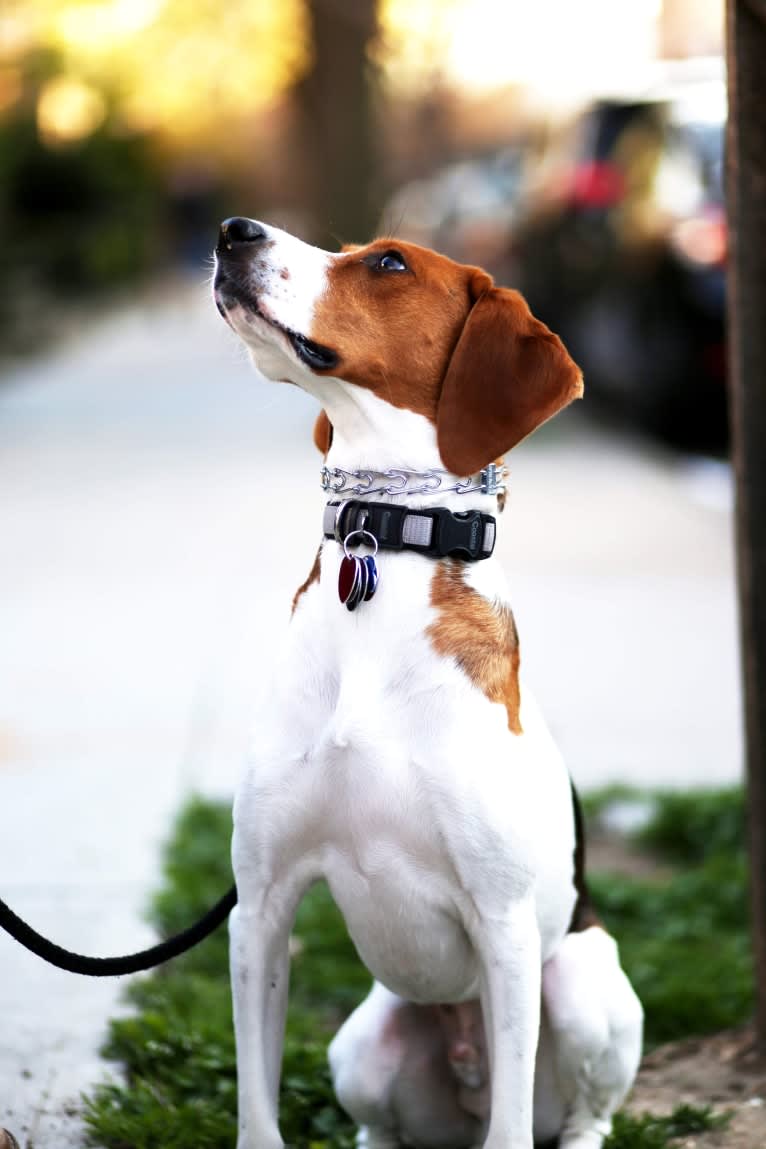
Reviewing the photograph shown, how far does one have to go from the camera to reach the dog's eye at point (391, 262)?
9.62 feet

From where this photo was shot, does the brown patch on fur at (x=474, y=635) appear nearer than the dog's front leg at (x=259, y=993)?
Yes

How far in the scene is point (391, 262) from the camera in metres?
2.95

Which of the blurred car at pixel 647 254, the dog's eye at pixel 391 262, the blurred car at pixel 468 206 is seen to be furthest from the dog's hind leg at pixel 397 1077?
the blurred car at pixel 468 206

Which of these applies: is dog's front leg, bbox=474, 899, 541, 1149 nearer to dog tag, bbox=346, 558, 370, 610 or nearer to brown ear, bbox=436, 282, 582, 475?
dog tag, bbox=346, 558, 370, 610

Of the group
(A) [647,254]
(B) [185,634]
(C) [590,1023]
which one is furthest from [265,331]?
(A) [647,254]

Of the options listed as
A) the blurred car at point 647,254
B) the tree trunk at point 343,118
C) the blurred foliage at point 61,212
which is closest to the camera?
the blurred car at point 647,254

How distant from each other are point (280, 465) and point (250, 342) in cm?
925

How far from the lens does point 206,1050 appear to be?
3.73m

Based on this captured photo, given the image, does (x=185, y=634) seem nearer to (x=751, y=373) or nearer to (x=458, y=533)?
(x=751, y=373)

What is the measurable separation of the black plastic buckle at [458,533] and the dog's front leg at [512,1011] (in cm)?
62

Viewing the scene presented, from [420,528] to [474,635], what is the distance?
21 cm

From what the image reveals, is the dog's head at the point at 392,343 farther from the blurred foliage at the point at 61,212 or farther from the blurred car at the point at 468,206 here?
the blurred foliage at the point at 61,212

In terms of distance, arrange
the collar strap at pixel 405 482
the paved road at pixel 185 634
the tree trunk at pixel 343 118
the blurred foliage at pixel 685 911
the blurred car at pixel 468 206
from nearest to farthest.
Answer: the collar strap at pixel 405 482, the blurred foliage at pixel 685 911, the paved road at pixel 185 634, the tree trunk at pixel 343 118, the blurred car at pixel 468 206

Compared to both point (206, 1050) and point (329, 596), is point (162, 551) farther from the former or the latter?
point (329, 596)
